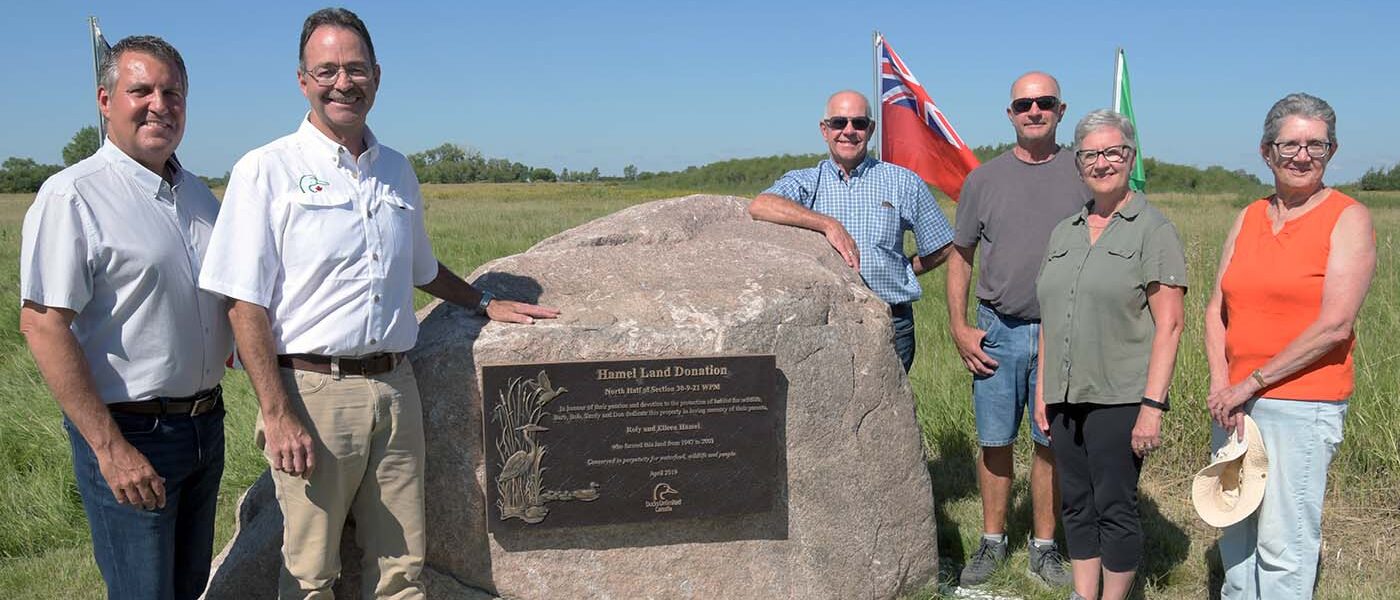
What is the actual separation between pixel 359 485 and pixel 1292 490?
9.60 ft

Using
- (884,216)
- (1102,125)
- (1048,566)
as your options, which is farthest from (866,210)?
(1048,566)

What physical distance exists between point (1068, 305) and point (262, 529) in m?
3.02

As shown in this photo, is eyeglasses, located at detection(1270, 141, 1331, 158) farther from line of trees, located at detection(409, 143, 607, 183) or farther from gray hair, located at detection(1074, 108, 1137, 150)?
line of trees, located at detection(409, 143, 607, 183)

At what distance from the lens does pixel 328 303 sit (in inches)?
111

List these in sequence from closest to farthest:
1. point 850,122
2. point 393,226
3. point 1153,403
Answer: point 393,226, point 1153,403, point 850,122

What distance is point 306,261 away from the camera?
2.77 metres

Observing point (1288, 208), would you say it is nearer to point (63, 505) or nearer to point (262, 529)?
point (262, 529)

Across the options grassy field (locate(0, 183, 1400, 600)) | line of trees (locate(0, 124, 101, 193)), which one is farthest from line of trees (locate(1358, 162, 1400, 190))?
line of trees (locate(0, 124, 101, 193))

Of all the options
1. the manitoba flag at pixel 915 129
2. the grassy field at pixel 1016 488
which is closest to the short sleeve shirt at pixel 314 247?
the grassy field at pixel 1016 488

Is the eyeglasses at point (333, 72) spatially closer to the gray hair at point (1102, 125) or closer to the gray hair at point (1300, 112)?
the gray hair at point (1102, 125)

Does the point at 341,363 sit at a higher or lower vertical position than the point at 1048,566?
higher

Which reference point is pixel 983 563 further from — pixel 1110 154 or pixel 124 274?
pixel 124 274

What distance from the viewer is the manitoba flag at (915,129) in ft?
22.6

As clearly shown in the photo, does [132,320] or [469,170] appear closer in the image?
[132,320]
